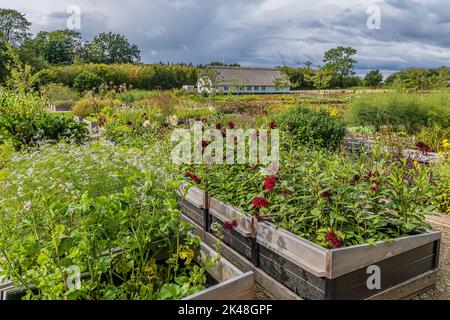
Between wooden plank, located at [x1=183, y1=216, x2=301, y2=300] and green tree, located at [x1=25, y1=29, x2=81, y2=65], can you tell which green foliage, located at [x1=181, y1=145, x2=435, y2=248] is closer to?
wooden plank, located at [x1=183, y1=216, x2=301, y2=300]

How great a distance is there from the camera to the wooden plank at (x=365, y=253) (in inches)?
72.2

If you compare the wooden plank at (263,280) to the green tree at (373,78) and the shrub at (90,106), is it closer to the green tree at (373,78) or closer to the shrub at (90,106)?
the shrub at (90,106)

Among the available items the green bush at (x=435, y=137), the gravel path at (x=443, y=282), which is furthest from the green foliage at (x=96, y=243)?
the green bush at (x=435, y=137)

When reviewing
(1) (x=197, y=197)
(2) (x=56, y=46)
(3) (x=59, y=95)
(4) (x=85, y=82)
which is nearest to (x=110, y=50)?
(2) (x=56, y=46)

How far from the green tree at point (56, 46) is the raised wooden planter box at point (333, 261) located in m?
35.6

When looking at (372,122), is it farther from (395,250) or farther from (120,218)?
(120,218)

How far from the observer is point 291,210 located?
2.23 meters

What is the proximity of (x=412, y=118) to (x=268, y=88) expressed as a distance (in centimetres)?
3389

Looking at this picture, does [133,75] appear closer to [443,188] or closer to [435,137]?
[435,137]

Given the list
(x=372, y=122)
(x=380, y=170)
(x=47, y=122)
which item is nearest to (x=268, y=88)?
(x=372, y=122)

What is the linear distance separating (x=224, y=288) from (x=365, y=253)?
0.83 metres

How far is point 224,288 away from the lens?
5.42 feet

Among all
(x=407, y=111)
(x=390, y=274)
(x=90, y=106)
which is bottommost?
(x=390, y=274)
